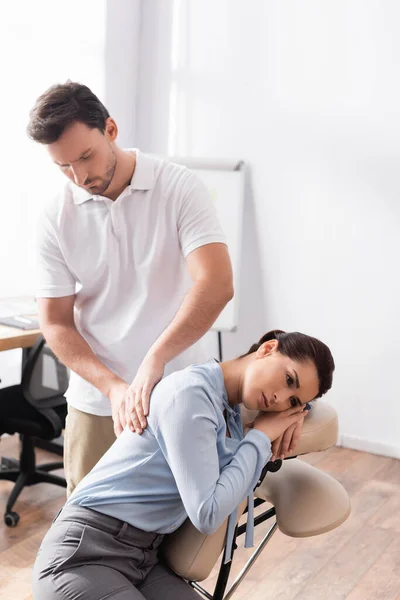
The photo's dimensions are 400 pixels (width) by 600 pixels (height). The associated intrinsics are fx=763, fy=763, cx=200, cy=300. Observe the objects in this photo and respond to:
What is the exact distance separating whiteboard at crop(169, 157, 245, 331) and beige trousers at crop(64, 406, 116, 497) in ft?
6.91

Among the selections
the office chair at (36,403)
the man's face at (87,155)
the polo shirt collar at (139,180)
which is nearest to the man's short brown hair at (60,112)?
the man's face at (87,155)

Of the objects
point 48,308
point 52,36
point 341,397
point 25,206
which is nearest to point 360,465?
point 341,397

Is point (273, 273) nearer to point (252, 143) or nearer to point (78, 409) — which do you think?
point (252, 143)

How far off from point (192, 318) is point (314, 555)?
151 cm

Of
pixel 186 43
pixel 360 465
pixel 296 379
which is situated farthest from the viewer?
pixel 186 43

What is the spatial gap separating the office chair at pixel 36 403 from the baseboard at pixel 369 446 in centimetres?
160

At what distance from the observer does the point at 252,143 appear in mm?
4055

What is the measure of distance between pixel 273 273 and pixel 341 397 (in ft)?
2.43

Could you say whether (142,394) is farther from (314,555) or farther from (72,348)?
(314,555)

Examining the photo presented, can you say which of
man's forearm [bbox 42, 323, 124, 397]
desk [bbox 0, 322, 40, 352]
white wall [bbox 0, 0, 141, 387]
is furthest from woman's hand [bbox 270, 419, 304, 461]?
white wall [bbox 0, 0, 141, 387]

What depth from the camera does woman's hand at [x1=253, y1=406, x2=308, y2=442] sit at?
1.43 m

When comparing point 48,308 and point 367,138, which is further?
point 367,138

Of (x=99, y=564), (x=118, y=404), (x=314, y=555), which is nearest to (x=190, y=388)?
(x=118, y=404)

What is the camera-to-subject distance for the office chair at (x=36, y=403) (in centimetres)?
292
